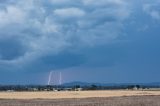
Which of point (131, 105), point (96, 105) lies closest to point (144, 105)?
point (131, 105)

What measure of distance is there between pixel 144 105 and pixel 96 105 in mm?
6344

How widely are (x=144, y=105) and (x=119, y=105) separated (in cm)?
330

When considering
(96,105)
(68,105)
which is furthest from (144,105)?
(68,105)

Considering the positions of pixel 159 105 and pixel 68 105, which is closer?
pixel 159 105

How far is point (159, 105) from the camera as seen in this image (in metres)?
57.8

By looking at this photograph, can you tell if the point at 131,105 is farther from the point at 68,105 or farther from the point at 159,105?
the point at 68,105

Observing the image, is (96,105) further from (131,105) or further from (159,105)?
(159,105)

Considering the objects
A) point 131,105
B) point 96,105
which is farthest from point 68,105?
point 131,105

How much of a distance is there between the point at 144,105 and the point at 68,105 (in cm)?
1094

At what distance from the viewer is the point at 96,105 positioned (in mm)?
58312

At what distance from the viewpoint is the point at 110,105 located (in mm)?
58062

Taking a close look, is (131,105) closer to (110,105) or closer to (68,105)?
(110,105)

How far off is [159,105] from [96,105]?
8.33 m

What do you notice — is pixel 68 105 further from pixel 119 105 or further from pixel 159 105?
pixel 159 105
